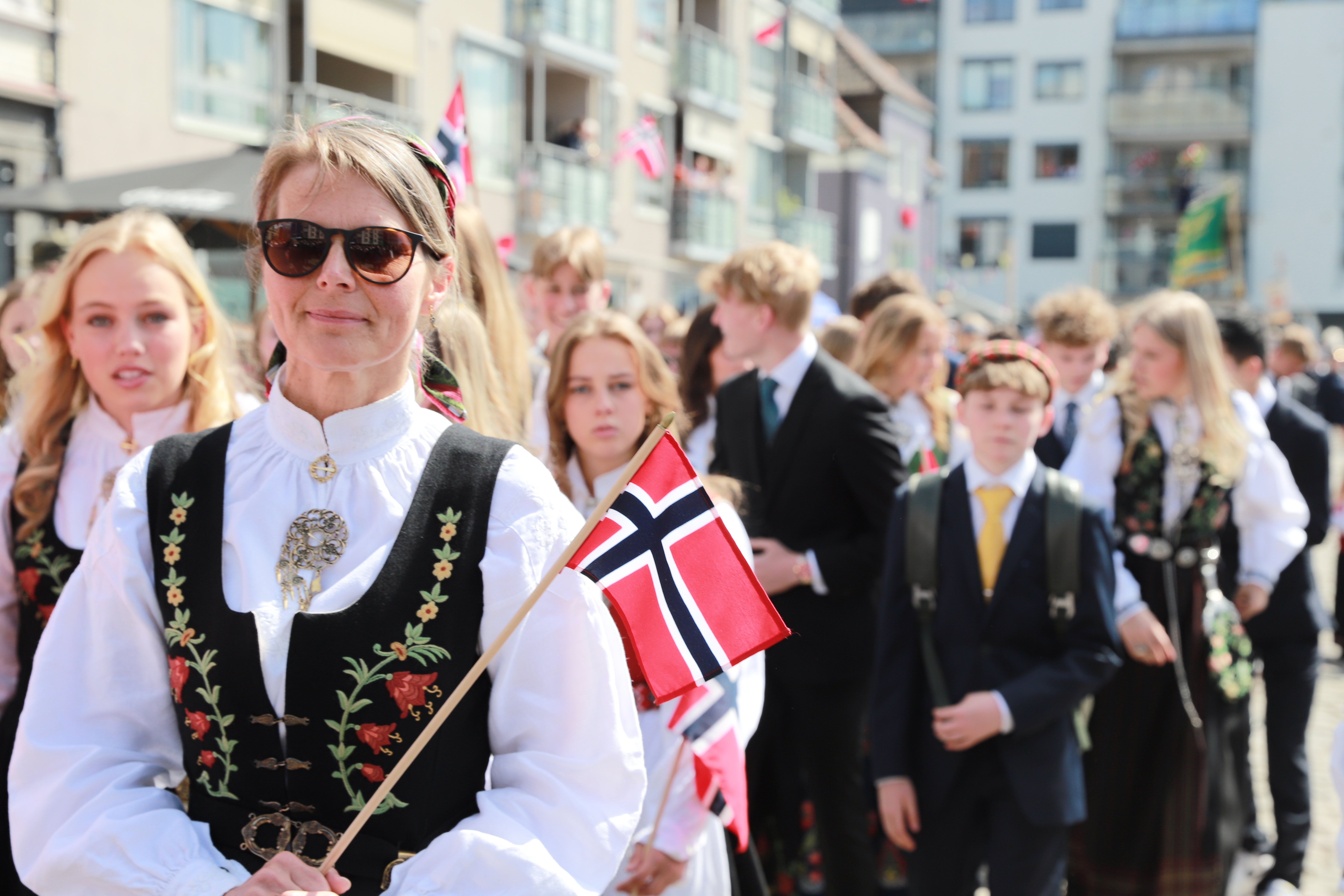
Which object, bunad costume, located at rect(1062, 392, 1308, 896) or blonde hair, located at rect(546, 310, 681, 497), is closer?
blonde hair, located at rect(546, 310, 681, 497)

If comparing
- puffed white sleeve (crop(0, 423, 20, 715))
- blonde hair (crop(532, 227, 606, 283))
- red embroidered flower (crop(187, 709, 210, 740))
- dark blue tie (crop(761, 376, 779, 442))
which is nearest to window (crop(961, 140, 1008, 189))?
blonde hair (crop(532, 227, 606, 283))

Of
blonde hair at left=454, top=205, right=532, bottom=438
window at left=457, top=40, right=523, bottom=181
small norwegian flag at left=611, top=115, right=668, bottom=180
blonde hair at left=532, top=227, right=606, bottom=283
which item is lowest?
blonde hair at left=454, top=205, right=532, bottom=438

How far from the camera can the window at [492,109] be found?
21.9 m

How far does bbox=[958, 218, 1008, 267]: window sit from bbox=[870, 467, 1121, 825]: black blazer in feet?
155

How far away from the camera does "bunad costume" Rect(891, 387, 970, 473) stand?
5.86 metres

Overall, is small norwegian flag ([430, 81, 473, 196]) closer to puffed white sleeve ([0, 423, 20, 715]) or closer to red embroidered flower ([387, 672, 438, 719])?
puffed white sleeve ([0, 423, 20, 715])

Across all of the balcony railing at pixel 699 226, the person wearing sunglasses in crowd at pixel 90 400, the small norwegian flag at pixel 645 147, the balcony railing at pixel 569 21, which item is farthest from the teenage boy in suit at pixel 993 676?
the balcony railing at pixel 699 226

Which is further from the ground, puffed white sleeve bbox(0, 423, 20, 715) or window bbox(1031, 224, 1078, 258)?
window bbox(1031, 224, 1078, 258)

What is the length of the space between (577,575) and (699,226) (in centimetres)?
2825

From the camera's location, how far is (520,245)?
79.7 feet

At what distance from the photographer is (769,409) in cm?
481

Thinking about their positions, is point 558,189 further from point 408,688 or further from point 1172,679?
point 408,688

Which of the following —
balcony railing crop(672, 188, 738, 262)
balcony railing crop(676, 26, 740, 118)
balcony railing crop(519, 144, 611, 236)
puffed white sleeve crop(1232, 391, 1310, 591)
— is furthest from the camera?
balcony railing crop(672, 188, 738, 262)

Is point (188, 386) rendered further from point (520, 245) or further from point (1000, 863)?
point (520, 245)
